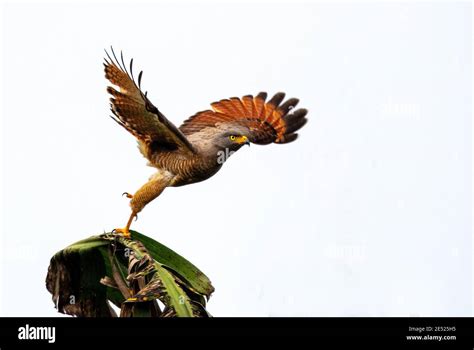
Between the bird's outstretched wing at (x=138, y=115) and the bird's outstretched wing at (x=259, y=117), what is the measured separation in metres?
0.57

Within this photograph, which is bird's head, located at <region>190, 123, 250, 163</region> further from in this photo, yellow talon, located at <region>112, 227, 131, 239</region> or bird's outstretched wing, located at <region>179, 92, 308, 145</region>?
yellow talon, located at <region>112, 227, 131, 239</region>

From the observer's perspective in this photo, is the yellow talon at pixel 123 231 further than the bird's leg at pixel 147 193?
No

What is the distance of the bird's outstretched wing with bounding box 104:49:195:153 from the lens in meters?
5.01

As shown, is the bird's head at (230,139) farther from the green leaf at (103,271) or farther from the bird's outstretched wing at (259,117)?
the green leaf at (103,271)

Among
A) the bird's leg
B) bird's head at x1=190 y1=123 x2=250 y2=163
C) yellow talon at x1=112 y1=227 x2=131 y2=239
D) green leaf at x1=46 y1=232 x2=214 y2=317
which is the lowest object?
green leaf at x1=46 y1=232 x2=214 y2=317

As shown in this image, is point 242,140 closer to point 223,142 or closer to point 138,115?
point 223,142

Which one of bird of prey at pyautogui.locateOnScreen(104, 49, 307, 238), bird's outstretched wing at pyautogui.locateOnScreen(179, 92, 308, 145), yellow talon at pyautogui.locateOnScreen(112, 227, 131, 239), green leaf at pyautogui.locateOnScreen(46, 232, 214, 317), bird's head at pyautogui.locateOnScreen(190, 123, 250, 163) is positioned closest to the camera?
green leaf at pyautogui.locateOnScreen(46, 232, 214, 317)

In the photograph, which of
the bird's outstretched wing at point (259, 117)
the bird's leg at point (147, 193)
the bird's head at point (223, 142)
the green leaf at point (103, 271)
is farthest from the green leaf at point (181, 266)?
the bird's outstretched wing at point (259, 117)

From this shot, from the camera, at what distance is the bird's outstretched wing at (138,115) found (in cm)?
501

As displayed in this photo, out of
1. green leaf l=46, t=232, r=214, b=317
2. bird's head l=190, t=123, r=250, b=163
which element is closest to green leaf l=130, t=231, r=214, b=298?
green leaf l=46, t=232, r=214, b=317
